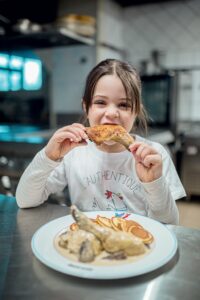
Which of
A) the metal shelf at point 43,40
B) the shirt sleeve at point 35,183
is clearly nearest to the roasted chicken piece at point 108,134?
the shirt sleeve at point 35,183

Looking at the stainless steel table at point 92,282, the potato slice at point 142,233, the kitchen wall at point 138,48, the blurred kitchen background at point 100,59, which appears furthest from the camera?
the kitchen wall at point 138,48

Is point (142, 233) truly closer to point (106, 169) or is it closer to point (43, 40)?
point (106, 169)

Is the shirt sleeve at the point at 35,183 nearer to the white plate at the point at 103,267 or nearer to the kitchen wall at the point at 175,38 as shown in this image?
the white plate at the point at 103,267

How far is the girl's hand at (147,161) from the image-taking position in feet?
2.47

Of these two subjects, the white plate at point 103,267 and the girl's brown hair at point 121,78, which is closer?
the white plate at point 103,267

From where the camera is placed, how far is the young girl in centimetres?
85

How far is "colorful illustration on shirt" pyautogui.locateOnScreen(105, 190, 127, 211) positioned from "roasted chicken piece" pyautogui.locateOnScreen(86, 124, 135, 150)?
0.22 m

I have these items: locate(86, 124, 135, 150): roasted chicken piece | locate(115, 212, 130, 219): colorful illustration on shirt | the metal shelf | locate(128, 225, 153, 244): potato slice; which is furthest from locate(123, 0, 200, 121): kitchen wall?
locate(128, 225, 153, 244): potato slice

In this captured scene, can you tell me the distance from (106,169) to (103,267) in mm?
589

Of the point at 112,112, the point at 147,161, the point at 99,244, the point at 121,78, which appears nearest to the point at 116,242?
the point at 99,244

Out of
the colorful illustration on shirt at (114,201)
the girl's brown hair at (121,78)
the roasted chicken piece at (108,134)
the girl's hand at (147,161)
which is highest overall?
the girl's brown hair at (121,78)

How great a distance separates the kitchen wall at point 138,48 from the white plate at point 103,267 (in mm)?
2684

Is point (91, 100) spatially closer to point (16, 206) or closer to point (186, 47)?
point (16, 206)

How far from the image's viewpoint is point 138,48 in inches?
141
